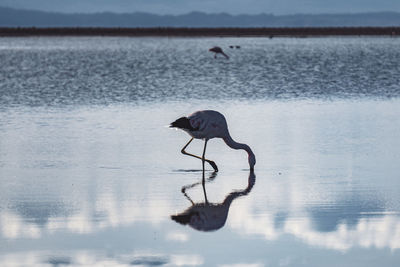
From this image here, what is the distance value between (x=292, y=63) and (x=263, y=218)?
3598cm

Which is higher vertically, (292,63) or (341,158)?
(292,63)

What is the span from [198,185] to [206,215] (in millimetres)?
1762

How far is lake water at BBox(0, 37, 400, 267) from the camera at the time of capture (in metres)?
7.18

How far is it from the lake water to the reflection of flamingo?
0.03 meters

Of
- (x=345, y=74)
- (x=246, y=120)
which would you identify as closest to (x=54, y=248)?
(x=246, y=120)

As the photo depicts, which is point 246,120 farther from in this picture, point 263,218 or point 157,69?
point 157,69

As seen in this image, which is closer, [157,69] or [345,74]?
[345,74]

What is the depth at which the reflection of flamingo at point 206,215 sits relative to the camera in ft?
26.5

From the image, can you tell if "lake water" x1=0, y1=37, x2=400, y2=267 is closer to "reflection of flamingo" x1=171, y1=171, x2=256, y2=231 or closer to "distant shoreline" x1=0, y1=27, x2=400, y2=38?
"reflection of flamingo" x1=171, y1=171, x2=256, y2=231

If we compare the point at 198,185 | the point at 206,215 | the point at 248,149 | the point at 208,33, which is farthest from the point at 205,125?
the point at 208,33

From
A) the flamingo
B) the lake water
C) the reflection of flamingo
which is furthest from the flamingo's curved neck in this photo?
the reflection of flamingo

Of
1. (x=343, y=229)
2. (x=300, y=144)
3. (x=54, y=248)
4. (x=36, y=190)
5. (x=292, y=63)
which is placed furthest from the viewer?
(x=292, y=63)

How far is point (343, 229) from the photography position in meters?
7.80

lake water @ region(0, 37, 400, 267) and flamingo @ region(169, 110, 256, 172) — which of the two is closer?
lake water @ region(0, 37, 400, 267)
